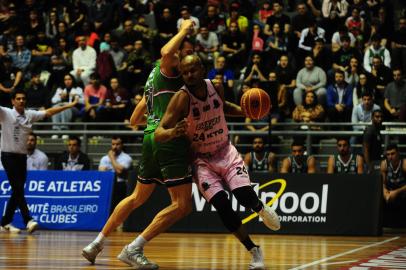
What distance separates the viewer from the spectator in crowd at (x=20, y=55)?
78.9 feet

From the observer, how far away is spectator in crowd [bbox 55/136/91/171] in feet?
60.3

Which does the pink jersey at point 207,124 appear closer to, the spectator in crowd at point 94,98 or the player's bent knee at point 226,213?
the player's bent knee at point 226,213

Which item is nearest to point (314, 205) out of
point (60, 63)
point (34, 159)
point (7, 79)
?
point (34, 159)

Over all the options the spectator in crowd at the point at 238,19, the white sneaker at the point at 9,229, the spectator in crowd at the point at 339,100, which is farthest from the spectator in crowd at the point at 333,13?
the white sneaker at the point at 9,229

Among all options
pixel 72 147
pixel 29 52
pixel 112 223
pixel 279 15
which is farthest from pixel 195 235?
pixel 29 52

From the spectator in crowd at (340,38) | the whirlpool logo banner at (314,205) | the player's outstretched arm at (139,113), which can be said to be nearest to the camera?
the player's outstretched arm at (139,113)

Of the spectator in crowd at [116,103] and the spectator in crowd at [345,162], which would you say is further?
the spectator in crowd at [116,103]

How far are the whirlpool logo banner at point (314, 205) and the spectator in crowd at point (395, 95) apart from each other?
3750 millimetres

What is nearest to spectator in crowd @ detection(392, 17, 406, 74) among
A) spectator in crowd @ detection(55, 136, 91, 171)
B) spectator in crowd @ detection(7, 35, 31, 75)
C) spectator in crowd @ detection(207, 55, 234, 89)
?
spectator in crowd @ detection(207, 55, 234, 89)

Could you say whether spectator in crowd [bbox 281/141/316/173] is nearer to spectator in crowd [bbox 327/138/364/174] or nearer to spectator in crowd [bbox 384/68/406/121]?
spectator in crowd [bbox 327/138/364/174]

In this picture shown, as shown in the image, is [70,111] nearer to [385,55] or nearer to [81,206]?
[81,206]

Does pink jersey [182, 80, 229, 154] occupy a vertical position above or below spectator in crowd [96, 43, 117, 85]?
below

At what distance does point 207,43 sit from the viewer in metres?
22.6

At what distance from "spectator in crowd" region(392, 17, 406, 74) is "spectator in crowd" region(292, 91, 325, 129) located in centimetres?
226
